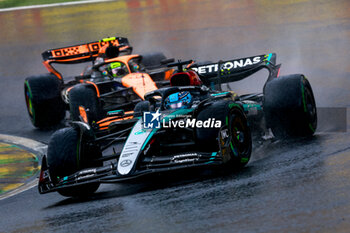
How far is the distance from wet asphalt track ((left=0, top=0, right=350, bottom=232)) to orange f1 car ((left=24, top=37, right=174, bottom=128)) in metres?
0.72

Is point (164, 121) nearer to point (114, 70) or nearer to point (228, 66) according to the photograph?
point (228, 66)

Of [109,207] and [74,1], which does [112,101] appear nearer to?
[109,207]

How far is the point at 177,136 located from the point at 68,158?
1531 millimetres

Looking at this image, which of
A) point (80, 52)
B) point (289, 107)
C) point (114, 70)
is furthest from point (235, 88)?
point (289, 107)

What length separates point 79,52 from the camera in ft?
50.4

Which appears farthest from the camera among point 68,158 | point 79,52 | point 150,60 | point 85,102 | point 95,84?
point 150,60

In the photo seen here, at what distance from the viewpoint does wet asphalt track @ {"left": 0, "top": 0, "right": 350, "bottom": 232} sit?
5852 millimetres

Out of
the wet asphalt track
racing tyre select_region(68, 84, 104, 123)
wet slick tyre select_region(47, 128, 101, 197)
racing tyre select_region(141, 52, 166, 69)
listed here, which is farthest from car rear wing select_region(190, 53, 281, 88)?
racing tyre select_region(141, 52, 166, 69)

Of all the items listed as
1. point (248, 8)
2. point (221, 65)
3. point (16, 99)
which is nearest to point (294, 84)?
point (221, 65)

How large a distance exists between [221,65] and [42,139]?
4.27 metres

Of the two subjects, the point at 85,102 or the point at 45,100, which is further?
the point at 45,100

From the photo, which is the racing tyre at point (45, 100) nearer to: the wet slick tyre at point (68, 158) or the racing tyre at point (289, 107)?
the wet slick tyre at point (68, 158)

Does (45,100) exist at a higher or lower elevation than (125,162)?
higher

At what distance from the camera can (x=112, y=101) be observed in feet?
43.0
